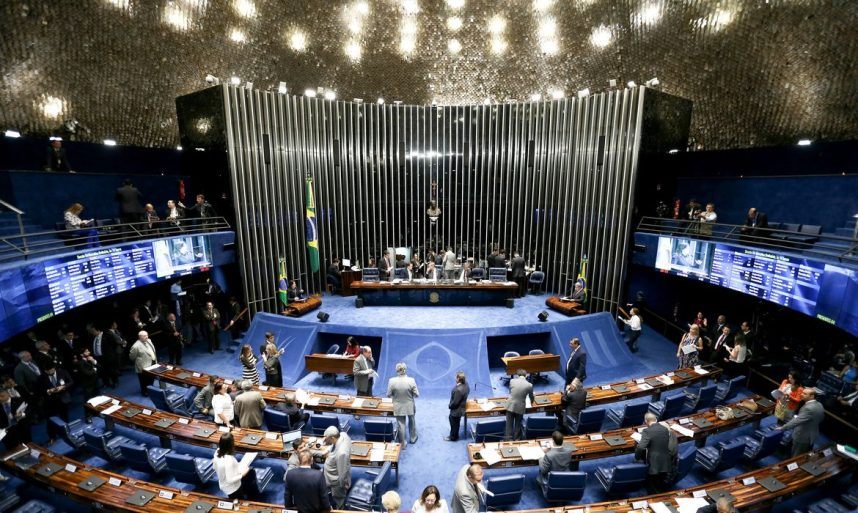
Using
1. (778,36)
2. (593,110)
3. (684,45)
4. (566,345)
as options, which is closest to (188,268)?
(566,345)

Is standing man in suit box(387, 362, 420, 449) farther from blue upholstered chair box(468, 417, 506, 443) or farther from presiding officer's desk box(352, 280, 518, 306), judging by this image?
presiding officer's desk box(352, 280, 518, 306)

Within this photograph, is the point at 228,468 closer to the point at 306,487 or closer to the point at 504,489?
the point at 306,487

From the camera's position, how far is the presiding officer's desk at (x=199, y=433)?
5.86 meters

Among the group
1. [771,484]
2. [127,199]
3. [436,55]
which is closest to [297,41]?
[436,55]

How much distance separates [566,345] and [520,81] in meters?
10.4

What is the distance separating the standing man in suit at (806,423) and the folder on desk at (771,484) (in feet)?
3.56

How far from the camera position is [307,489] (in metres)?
4.32

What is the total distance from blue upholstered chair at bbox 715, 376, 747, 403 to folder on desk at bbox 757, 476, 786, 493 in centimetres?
315

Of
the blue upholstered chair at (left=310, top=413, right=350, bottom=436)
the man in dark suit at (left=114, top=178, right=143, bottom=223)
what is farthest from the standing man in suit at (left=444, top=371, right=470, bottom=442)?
the man in dark suit at (left=114, top=178, right=143, bottom=223)

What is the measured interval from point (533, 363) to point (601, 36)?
11470 millimetres

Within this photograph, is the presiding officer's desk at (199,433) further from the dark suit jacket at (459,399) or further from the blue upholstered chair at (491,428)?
the blue upholstered chair at (491,428)

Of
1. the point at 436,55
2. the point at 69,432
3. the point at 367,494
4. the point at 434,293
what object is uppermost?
the point at 436,55

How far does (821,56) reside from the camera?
964 cm

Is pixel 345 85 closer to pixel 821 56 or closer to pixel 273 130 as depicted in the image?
pixel 273 130
